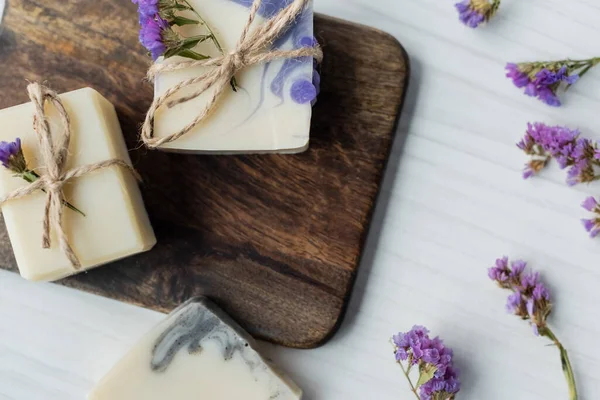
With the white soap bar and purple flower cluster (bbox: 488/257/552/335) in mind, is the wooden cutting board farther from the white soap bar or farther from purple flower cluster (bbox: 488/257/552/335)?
purple flower cluster (bbox: 488/257/552/335)

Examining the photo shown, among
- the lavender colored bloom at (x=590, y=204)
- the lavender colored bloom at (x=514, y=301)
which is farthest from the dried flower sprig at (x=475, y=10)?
the lavender colored bloom at (x=514, y=301)

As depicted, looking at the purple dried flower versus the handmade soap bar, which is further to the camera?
the handmade soap bar

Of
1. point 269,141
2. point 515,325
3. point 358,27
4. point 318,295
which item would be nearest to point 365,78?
point 358,27

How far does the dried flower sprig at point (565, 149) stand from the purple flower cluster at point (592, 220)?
32mm

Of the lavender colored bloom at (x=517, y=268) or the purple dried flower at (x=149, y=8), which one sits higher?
the purple dried flower at (x=149, y=8)

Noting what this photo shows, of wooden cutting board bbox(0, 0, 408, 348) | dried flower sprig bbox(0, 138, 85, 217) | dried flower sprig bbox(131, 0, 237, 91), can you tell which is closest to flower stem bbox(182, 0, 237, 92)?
dried flower sprig bbox(131, 0, 237, 91)

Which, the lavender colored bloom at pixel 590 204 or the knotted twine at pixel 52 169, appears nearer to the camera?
the knotted twine at pixel 52 169

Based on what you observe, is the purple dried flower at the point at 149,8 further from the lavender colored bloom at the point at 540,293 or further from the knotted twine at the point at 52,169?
the lavender colored bloom at the point at 540,293

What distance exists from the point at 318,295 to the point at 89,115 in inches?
16.8

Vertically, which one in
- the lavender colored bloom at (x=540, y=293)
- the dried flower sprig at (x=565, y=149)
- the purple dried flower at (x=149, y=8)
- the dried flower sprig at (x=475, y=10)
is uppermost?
the dried flower sprig at (x=475, y=10)

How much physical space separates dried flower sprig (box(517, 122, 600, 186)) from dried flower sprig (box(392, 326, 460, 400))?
12.3 inches

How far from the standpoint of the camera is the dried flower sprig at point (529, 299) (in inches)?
37.8

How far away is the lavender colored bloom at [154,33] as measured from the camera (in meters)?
0.86

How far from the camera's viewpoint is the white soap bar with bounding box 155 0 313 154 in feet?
2.96
